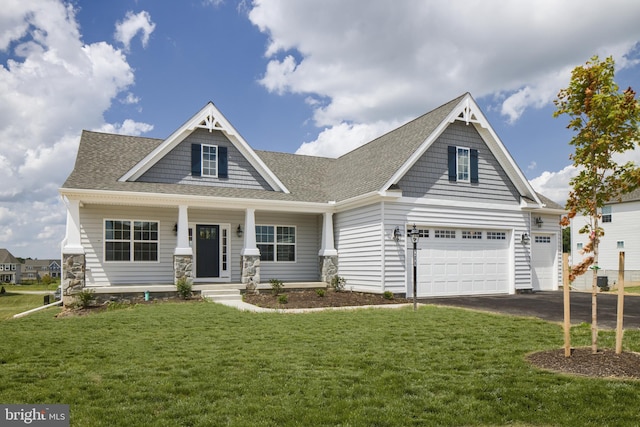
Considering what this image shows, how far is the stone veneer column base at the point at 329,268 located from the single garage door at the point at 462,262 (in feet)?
11.1

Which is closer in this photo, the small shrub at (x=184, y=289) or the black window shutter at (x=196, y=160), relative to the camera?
the small shrub at (x=184, y=289)

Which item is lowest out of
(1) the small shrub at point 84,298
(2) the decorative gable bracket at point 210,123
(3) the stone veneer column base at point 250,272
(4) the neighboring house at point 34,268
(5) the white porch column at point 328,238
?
(4) the neighboring house at point 34,268

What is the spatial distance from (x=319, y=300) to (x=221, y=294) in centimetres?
356

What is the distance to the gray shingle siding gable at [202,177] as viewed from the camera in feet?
58.1

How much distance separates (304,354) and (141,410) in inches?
115

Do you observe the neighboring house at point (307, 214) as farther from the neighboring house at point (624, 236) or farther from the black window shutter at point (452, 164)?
the neighboring house at point (624, 236)

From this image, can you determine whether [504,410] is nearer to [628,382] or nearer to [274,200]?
[628,382]

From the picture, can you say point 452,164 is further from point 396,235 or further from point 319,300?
point 319,300

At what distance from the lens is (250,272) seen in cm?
1703

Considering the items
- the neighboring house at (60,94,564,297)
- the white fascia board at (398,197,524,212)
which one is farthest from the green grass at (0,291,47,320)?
the white fascia board at (398,197,524,212)

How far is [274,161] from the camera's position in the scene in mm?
22234

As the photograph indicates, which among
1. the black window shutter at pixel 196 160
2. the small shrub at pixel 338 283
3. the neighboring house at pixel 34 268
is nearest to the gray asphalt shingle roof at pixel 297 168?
the black window shutter at pixel 196 160

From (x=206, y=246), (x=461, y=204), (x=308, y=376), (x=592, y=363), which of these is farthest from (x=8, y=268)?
(x=592, y=363)

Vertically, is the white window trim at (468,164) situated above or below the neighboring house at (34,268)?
above
